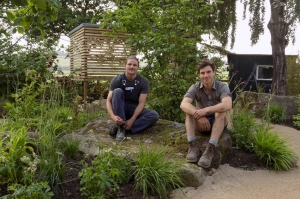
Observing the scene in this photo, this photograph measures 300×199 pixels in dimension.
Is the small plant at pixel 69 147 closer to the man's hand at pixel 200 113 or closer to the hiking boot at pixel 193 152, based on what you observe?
the hiking boot at pixel 193 152

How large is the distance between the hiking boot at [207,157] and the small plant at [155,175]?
0.36m

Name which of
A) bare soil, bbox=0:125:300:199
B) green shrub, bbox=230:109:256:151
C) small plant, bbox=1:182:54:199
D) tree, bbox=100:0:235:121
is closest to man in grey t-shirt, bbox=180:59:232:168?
bare soil, bbox=0:125:300:199

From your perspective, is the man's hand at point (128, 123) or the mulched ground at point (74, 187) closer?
the mulched ground at point (74, 187)

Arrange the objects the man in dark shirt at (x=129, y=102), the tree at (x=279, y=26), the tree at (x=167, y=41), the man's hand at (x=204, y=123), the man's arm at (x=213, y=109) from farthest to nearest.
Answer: the tree at (x=279, y=26)
the tree at (x=167, y=41)
the man in dark shirt at (x=129, y=102)
the man's hand at (x=204, y=123)
the man's arm at (x=213, y=109)

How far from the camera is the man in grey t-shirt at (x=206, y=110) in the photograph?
3658 mm

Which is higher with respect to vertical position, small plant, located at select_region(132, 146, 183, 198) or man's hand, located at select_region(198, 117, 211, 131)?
man's hand, located at select_region(198, 117, 211, 131)

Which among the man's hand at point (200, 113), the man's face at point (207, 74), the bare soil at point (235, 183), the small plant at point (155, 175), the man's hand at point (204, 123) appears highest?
the man's face at point (207, 74)

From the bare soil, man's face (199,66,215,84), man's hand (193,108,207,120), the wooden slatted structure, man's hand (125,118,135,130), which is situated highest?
the wooden slatted structure

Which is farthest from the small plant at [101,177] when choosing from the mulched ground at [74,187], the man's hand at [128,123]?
the man's hand at [128,123]

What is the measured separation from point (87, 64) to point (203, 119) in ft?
17.4

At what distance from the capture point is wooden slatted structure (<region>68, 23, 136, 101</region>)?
8320 mm

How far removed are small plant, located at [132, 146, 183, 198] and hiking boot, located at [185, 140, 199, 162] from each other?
0.34 m

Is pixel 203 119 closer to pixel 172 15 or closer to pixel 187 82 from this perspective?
pixel 187 82

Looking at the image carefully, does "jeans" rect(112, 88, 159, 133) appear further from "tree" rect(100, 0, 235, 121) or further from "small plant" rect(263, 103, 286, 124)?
"small plant" rect(263, 103, 286, 124)
